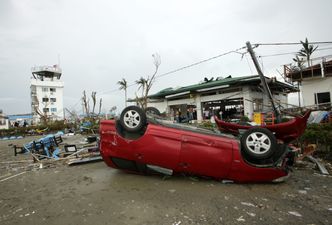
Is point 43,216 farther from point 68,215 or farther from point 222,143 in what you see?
point 222,143

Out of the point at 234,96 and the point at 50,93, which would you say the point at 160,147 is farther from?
the point at 50,93

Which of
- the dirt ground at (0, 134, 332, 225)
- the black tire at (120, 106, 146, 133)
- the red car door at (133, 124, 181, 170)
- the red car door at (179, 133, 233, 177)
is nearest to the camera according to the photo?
the dirt ground at (0, 134, 332, 225)

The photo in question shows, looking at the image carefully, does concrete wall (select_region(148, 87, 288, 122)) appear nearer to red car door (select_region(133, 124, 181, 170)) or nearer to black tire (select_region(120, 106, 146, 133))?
red car door (select_region(133, 124, 181, 170))

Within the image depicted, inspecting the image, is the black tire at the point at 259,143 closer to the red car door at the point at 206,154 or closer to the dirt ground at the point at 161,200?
the red car door at the point at 206,154

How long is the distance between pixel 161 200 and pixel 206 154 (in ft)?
4.11

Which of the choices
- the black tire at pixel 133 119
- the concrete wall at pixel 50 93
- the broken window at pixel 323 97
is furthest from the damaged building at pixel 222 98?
the concrete wall at pixel 50 93

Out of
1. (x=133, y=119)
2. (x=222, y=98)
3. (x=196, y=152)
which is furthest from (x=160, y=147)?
(x=222, y=98)

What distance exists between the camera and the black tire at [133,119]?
4.45 meters

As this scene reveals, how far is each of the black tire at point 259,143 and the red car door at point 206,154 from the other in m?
0.38

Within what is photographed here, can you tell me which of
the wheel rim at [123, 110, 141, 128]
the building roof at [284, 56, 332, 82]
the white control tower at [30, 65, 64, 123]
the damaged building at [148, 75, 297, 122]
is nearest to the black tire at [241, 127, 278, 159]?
the wheel rim at [123, 110, 141, 128]

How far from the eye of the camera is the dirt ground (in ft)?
9.94

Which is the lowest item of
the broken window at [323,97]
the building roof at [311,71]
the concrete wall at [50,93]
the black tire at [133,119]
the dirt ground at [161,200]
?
the dirt ground at [161,200]

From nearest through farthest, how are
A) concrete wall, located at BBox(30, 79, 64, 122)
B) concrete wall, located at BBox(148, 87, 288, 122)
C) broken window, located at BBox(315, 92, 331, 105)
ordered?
concrete wall, located at BBox(148, 87, 288, 122) → broken window, located at BBox(315, 92, 331, 105) → concrete wall, located at BBox(30, 79, 64, 122)

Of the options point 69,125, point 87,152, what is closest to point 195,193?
point 87,152
